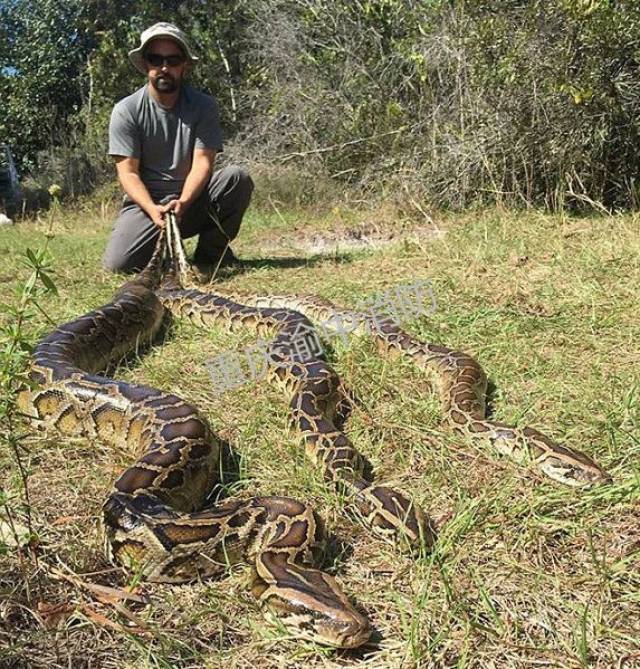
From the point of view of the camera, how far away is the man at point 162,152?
8.09 m

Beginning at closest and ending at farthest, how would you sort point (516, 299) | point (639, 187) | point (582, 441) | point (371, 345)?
point (582, 441) < point (371, 345) < point (516, 299) < point (639, 187)

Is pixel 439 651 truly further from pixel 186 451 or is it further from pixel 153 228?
pixel 153 228

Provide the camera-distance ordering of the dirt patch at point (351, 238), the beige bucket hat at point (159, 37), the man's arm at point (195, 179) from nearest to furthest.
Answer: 1. the beige bucket hat at point (159, 37)
2. the man's arm at point (195, 179)
3. the dirt patch at point (351, 238)

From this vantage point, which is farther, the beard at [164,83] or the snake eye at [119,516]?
the beard at [164,83]

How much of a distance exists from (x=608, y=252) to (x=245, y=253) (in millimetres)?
5211

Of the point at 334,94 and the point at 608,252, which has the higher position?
the point at 334,94

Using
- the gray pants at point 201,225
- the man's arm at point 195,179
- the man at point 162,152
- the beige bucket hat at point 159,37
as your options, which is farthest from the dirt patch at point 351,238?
the beige bucket hat at point 159,37

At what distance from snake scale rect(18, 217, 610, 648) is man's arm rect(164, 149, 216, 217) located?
255 centimetres

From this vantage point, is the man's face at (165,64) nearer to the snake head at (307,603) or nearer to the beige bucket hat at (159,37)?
the beige bucket hat at (159,37)

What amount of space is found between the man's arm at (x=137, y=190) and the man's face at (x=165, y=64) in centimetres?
98

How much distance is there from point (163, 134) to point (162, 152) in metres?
0.23

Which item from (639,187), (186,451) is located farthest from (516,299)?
(639,187)

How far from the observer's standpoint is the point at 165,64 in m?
8.01

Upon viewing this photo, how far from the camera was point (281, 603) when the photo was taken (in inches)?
104
